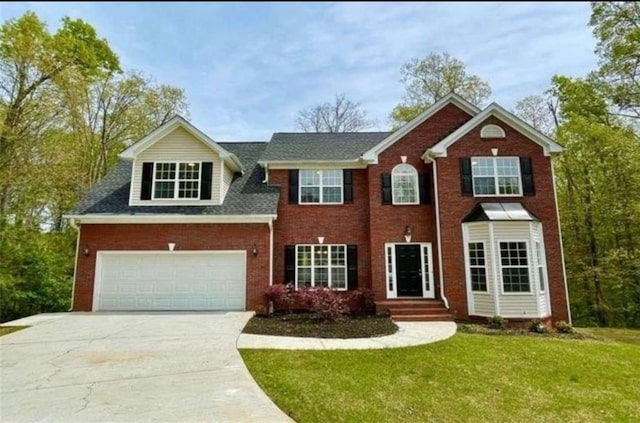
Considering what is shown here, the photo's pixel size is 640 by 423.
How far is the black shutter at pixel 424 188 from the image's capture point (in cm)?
1380

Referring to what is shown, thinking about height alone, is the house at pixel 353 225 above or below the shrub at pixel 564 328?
above

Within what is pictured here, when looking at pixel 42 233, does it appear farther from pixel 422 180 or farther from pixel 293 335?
pixel 422 180

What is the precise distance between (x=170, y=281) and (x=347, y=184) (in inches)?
296

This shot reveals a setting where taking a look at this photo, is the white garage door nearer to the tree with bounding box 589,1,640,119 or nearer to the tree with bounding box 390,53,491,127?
the tree with bounding box 390,53,491,127

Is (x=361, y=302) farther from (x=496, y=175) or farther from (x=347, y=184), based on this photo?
(x=496, y=175)

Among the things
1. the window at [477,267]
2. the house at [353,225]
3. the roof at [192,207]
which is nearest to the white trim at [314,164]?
the house at [353,225]

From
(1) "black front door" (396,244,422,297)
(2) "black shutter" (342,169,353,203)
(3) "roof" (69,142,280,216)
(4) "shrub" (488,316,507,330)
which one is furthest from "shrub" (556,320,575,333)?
(3) "roof" (69,142,280,216)

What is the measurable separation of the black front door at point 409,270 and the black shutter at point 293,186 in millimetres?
4385

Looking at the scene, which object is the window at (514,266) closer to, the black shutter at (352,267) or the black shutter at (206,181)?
the black shutter at (352,267)

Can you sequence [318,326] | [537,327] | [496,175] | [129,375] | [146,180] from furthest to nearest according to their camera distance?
[146,180]
[496,175]
[537,327]
[318,326]
[129,375]

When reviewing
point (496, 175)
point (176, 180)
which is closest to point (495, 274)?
point (496, 175)

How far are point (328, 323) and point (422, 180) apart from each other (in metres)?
6.54

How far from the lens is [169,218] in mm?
12953

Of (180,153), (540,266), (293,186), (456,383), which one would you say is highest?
(180,153)
